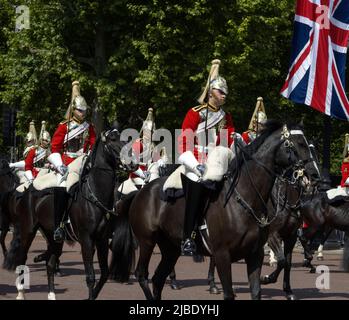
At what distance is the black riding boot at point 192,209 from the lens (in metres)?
10.6

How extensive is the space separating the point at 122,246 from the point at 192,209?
7.61ft

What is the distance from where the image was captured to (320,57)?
22.2 m

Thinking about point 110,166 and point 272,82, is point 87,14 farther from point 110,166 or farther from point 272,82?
point 110,166

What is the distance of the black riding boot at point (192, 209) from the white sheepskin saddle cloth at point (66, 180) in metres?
2.54

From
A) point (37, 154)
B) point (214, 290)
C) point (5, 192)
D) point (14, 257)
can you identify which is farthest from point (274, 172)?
point (5, 192)

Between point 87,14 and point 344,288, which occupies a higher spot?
point 87,14

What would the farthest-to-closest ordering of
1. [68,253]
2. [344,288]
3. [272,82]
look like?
[272,82] → [68,253] → [344,288]

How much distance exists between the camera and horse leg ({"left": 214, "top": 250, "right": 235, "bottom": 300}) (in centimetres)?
1001

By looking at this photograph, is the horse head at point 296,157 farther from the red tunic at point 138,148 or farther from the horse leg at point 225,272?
the red tunic at point 138,148

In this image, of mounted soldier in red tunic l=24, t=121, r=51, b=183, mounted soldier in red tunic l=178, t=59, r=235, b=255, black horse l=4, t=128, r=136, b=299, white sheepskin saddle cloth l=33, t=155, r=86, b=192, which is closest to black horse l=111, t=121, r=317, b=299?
mounted soldier in red tunic l=178, t=59, r=235, b=255
